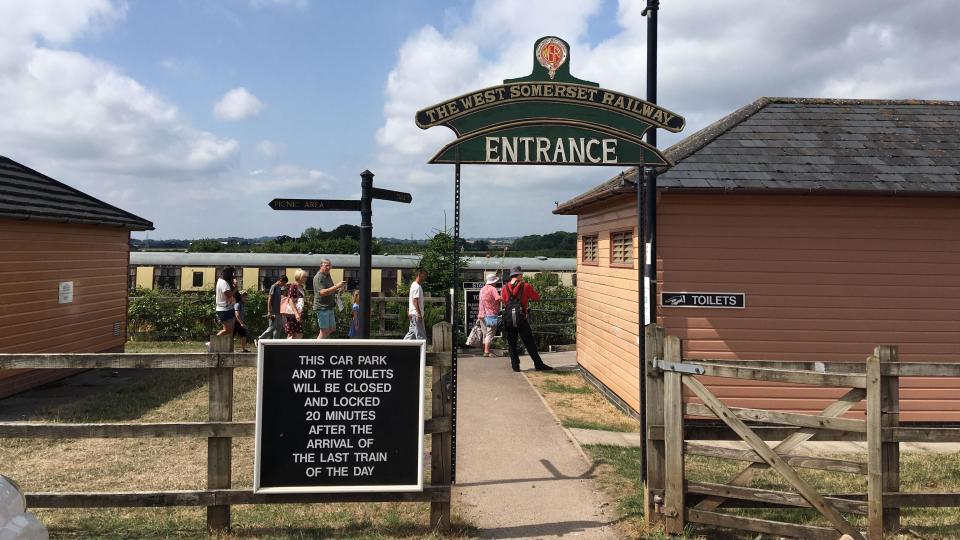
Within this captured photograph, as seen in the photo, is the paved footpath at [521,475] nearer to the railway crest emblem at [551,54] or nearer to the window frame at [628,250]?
the window frame at [628,250]

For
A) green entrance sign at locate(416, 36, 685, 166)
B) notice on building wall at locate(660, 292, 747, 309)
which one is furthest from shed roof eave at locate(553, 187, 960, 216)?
green entrance sign at locate(416, 36, 685, 166)

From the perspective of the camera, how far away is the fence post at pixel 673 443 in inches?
176

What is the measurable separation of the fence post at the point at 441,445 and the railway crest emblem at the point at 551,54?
2.48 meters

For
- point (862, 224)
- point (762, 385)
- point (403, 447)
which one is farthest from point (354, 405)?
point (862, 224)

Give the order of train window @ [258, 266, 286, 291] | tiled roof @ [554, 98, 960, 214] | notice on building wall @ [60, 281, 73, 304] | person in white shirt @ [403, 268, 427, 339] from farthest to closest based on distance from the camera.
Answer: train window @ [258, 266, 286, 291] < person in white shirt @ [403, 268, 427, 339] < notice on building wall @ [60, 281, 73, 304] < tiled roof @ [554, 98, 960, 214]

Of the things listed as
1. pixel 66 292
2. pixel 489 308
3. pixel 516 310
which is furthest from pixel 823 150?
pixel 66 292

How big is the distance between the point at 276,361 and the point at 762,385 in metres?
6.62

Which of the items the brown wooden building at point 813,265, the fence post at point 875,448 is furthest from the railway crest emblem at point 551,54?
the fence post at point 875,448

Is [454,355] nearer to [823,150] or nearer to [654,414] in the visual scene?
[654,414]

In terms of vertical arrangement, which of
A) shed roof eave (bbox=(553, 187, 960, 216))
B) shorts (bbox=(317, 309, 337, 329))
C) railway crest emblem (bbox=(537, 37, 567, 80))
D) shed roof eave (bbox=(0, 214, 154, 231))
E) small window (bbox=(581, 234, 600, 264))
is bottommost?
shorts (bbox=(317, 309, 337, 329))

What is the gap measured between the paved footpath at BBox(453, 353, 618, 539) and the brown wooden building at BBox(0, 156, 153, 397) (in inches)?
286

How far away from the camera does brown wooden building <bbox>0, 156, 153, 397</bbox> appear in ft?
31.2

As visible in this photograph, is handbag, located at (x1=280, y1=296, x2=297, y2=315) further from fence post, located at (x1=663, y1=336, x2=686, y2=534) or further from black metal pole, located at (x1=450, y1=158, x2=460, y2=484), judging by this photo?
fence post, located at (x1=663, y1=336, x2=686, y2=534)

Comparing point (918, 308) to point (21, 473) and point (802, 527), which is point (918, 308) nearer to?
point (802, 527)
